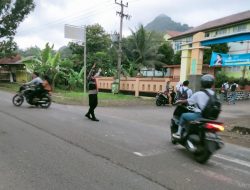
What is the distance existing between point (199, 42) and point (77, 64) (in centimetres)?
2492

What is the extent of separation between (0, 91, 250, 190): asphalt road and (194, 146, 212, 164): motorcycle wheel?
0.14 metres

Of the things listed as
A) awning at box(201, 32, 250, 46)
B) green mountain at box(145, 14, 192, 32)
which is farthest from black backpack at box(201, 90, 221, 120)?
green mountain at box(145, 14, 192, 32)

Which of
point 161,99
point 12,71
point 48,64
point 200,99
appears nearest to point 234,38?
point 161,99

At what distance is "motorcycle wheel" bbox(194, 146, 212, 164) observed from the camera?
6.41 m

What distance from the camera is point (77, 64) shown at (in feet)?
135

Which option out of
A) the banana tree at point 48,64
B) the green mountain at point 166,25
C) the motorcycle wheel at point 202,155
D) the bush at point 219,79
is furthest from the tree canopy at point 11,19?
the green mountain at point 166,25

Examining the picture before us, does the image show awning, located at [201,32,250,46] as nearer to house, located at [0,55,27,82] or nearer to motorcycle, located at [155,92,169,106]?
motorcycle, located at [155,92,169,106]

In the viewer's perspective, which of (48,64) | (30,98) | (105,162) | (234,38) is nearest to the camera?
(105,162)

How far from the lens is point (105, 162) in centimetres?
625

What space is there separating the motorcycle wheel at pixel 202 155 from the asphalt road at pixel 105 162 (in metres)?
0.14

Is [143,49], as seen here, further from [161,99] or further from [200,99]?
[200,99]

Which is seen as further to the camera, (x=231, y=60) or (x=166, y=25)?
(x=166, y=25)

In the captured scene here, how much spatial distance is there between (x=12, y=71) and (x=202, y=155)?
46256mm

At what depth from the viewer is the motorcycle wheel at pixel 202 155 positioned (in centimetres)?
641
